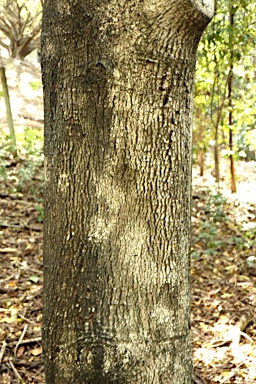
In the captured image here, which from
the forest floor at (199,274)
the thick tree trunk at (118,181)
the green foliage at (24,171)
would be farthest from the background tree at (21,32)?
the thick tree trunk at (118,181)

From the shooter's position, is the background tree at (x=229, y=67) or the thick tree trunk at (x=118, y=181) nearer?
the thick tree trunk at (x=118, y=181)

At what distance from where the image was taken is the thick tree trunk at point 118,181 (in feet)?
5.69

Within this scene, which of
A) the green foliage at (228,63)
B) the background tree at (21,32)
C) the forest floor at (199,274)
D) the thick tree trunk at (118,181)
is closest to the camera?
the thick tree trunk at (118,181)

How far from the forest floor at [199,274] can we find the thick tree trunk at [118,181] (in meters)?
1.23

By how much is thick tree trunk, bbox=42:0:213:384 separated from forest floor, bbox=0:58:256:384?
1230mm

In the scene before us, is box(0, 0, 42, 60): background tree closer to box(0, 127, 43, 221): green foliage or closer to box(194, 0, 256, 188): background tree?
box(0, 127, 43, 221): green foliage

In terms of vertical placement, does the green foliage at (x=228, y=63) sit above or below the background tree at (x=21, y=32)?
below

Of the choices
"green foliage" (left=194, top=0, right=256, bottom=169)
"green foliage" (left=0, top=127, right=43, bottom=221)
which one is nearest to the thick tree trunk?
"green foliage" (left=0, top=127, right=43, bottom=221)

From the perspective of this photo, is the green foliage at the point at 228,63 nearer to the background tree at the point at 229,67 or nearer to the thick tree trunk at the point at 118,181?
the background tree at the point at 229,67

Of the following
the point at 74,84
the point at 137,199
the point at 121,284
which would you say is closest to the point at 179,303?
the point at 121,284

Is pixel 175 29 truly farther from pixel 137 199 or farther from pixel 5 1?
pixel 5 1

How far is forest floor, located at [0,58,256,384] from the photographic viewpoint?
10.2ft

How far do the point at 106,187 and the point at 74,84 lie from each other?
1.35ft

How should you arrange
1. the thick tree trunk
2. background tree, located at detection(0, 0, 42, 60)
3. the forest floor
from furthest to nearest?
background tree, located at detection(0, 0, 42, 60) → the forest floor → the thick tree trunk
